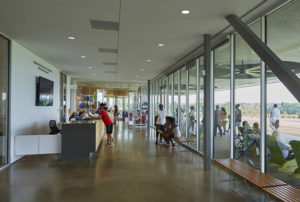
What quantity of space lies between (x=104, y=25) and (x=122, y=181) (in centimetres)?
357

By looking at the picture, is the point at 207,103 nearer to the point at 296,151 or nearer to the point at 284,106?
the point at 284,106

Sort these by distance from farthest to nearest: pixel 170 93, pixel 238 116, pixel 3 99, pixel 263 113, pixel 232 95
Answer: pixel 170 93
pixel 3 99
pixel 232 95
pixel 238 116
pixel 263 113

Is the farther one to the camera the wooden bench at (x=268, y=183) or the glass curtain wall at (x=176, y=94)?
the glass curtain wall at (x=176, y=94)

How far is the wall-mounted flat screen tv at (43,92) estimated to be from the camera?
22.1ft

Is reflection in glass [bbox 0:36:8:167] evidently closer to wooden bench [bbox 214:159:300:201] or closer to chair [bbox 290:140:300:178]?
wooden bench [bbox 214:159:300:201]

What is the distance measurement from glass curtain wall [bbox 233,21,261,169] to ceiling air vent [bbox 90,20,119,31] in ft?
10.1

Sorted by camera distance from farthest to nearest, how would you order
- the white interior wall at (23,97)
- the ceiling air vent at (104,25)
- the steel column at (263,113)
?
the white interior wall at (23,97), the ceiling air vent at (104,25), the steel column at (263,113)

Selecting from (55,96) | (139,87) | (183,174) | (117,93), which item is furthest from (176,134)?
(117,93)

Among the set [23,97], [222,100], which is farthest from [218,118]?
[23,97]

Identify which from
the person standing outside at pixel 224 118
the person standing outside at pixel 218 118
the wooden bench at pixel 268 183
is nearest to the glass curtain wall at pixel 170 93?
the person standing outside at pixel 218 118

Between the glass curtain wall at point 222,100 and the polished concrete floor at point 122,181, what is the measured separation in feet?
2.54

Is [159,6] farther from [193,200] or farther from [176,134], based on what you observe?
[176,134]

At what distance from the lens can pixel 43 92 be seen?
23.5ft

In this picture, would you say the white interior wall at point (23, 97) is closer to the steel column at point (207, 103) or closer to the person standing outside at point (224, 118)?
the steel column at point (207, 103)
